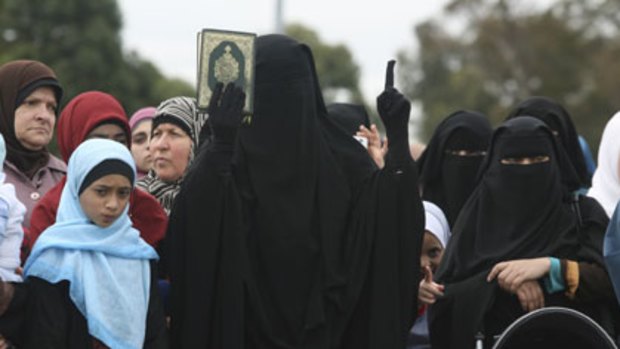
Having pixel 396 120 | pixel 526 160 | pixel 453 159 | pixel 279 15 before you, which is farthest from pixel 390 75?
pixel 279 15

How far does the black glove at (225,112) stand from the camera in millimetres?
4719

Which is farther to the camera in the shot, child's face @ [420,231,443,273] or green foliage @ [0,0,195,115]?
green foliage @ [0,0,195,115]

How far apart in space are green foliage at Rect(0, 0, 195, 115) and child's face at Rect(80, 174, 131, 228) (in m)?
21.0

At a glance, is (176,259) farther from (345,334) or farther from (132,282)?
(345,334)

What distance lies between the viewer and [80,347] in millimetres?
4625

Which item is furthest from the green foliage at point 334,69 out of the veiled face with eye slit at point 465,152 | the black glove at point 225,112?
the black glove at point 225,112

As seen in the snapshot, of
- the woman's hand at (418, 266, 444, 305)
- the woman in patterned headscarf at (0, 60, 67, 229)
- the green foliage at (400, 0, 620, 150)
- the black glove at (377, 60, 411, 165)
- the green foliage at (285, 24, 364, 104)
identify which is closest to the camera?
the black glove at (377, 60, 411, 165)

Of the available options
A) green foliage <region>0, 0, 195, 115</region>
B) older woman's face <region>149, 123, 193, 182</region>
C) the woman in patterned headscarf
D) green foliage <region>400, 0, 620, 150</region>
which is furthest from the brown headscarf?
green foliage <region>400, 0, 620, 150</region>

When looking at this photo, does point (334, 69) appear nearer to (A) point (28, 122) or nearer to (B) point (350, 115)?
(B) point (350, 115)

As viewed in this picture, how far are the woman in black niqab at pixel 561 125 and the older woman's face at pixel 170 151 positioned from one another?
1.91 meters

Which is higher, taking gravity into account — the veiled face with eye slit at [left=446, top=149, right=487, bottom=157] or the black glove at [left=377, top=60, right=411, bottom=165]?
the black glove at [left=377, top=60, right=411, bottom=165]

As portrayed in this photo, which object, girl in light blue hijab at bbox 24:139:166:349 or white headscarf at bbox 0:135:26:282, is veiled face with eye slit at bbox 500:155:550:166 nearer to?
girl in light blue hijab at bbox 24:139:166:349

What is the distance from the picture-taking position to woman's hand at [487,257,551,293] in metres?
5.29

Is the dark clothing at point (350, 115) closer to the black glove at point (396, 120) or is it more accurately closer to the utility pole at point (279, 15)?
the black glove at point (396, 120)
